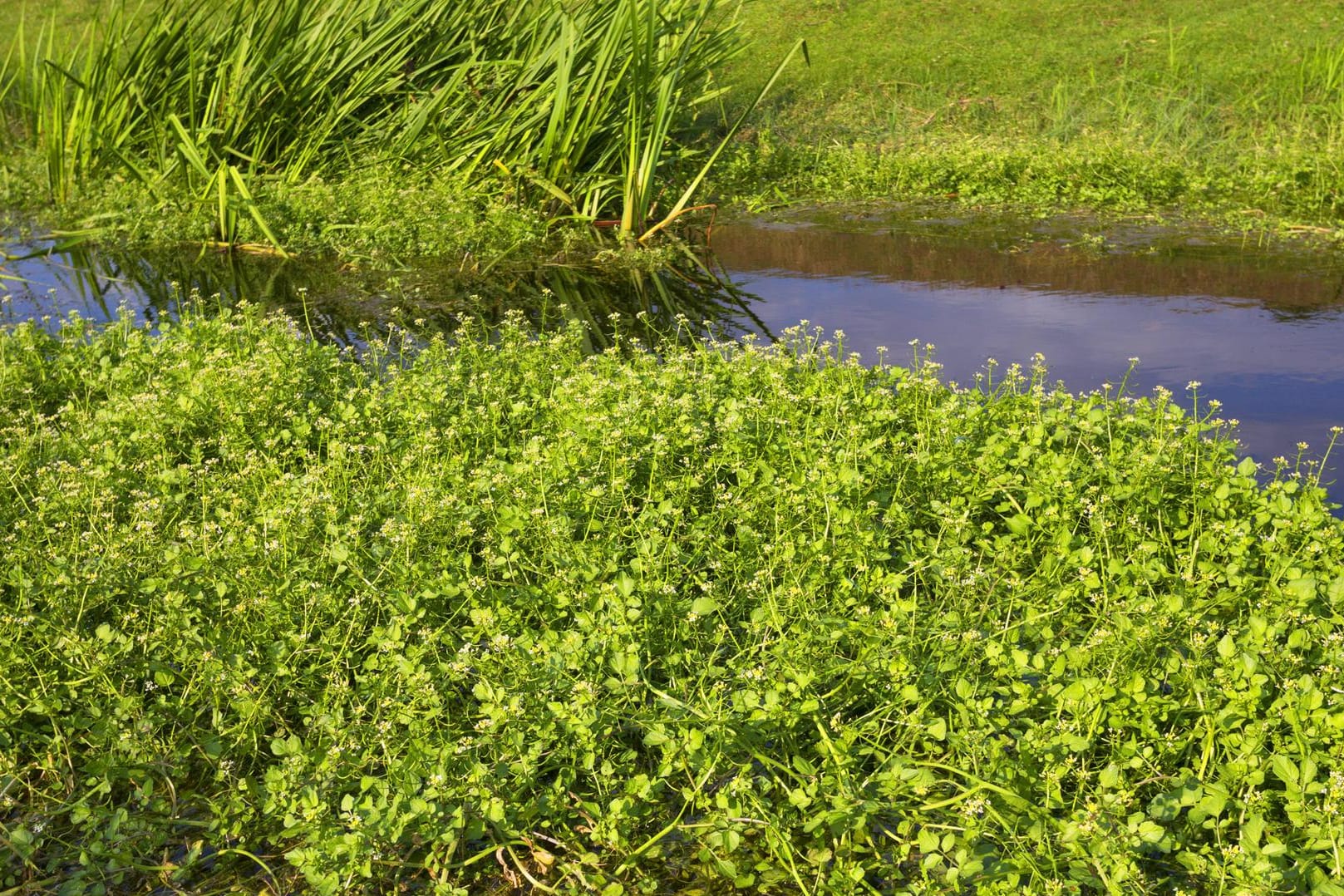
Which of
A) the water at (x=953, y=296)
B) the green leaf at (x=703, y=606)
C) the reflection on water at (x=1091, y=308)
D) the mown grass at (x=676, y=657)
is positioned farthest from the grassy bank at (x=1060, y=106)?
the green leaf at (x=703, y=606)

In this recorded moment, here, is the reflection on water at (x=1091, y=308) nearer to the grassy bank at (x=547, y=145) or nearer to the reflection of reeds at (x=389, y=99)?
the grassy bank at (x=547, y=145)

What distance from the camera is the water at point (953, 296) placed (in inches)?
218

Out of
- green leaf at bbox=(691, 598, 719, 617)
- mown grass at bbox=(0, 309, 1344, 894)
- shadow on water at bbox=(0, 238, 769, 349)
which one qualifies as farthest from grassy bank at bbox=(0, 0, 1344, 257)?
green leaf at bbox=(691, 598, 719, 617)

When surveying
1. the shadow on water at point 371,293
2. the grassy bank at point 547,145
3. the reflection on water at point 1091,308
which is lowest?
the shadow on water at point 371,293

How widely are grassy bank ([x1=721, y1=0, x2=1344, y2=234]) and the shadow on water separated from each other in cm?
251

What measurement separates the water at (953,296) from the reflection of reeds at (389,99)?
0.72 meters

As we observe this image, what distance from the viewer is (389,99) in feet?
29.7

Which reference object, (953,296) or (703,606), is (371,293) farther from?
(703,606)

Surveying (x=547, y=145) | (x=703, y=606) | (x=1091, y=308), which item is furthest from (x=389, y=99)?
(x=703, y=606)

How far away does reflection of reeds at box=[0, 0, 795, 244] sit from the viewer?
25.9 ft

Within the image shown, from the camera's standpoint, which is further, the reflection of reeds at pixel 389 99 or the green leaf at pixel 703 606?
the reflection of reeds at pixel 389 99

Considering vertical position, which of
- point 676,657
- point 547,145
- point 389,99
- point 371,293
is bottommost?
point 371,293

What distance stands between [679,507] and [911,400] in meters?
1.32

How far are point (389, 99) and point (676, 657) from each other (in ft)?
23.7
